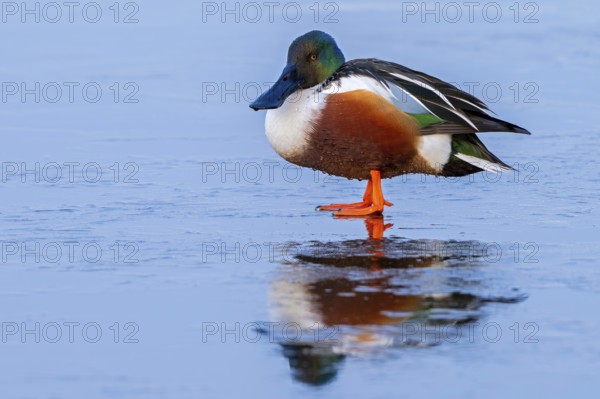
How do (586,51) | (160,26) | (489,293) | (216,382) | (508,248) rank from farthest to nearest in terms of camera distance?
(160,26), (586,51), (508,248), (489,293), (216,382)

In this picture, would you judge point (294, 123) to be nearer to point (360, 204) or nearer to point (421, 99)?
point (360, 204)

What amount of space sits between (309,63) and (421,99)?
26.4 inches

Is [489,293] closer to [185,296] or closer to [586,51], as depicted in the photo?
[185,296]

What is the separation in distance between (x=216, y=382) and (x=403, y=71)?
3.47 metres

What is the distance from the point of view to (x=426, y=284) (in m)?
5.11

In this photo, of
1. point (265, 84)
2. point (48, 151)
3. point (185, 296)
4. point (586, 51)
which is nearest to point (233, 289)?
point (185, 296)

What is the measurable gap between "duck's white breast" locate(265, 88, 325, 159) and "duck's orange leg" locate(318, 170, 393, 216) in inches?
14.8

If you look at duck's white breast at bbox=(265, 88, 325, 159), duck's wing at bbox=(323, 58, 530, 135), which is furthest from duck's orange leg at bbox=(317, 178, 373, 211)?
duck's wing at bbox=(323, 58, 530, 135)

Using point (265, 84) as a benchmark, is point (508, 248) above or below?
below

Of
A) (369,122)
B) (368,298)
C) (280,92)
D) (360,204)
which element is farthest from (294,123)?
(368,298)

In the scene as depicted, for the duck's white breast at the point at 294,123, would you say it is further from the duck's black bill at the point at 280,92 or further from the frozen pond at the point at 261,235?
the frozen pond at the point at 261,235

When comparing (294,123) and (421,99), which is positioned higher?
(421,99)

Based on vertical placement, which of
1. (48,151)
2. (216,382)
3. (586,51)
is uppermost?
(586,51)

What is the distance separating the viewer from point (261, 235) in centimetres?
611
